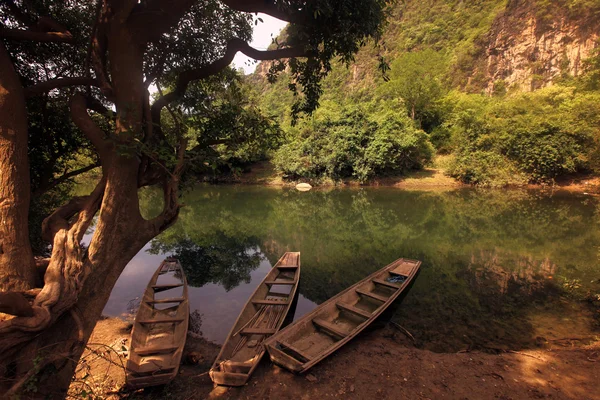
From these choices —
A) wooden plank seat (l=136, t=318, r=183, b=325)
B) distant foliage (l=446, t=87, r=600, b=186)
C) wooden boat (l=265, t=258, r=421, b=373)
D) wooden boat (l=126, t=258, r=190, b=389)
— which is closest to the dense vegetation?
distant foliage (l=446, t=87, r=600, b=186)

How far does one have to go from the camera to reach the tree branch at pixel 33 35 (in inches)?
144

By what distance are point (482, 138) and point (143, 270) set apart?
2904cm

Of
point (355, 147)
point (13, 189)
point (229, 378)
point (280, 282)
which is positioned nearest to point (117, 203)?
point (13, 189)

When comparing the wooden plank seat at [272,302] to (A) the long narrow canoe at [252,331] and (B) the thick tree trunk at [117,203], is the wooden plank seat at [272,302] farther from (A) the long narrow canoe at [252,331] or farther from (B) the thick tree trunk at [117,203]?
(B) the thick tree trunk at [117,203]

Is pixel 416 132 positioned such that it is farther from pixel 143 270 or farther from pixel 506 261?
pixel 143 270

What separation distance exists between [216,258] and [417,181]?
23859 millimetres

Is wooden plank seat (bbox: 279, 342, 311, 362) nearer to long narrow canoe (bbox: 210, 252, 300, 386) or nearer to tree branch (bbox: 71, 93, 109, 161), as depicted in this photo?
long narrow canoe (bbox: 210, 252, 300, 386)

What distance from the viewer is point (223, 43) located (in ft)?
22.5

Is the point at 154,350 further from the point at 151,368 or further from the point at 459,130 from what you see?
the point at 459,130

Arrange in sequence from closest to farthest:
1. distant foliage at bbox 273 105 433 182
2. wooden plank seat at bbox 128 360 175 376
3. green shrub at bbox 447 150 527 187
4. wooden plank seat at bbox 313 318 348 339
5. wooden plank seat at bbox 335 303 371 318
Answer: wooden plank seat at bbox 128 360 175 376
wooden plank seat at bbox 313 318 348 339
wooden plank seat at bbox 335 303 371 318
green shrub at bbox 447 150 527 187
distant foliage at bbox 273 105 433 182

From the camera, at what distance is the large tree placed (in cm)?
316

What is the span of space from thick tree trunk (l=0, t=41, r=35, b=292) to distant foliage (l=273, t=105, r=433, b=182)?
84.7 feet

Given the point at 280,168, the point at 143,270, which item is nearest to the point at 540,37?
the point at 280,168

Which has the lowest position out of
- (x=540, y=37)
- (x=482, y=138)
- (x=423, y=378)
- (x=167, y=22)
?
(x=423, y=378)
